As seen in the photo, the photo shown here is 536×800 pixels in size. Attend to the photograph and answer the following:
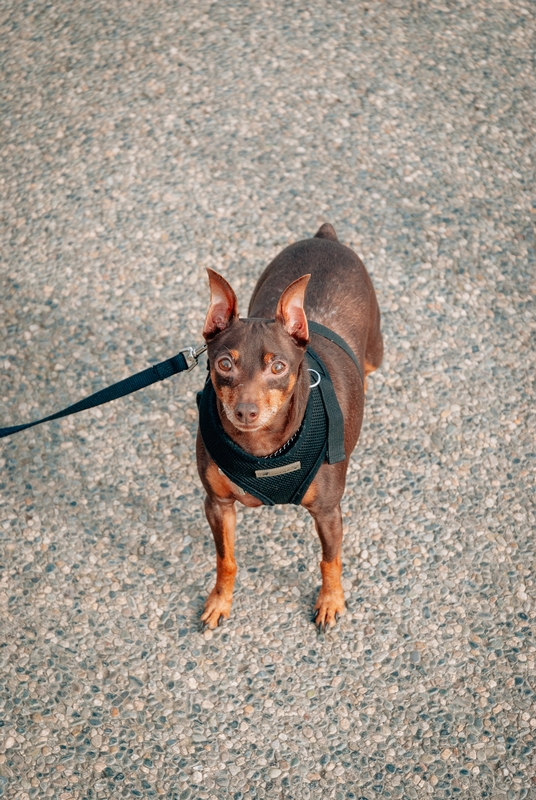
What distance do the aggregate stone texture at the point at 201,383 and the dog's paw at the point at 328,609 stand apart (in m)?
0.08

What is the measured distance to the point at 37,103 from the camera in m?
6.89

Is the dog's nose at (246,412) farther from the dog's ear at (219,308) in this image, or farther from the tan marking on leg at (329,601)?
the tan marking on leg at (329,601)

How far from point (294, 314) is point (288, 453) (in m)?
0.65

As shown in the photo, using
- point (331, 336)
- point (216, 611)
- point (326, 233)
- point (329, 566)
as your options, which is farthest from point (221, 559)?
point (326, 233)

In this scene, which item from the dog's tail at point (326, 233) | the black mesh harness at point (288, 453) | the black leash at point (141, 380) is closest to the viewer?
the black mesh harness at point (288, 453)

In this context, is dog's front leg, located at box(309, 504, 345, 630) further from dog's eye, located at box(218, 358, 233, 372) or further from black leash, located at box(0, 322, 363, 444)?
dog's eye, located at box(218, 358, 233, 372)

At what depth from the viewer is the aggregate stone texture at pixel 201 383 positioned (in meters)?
3.98

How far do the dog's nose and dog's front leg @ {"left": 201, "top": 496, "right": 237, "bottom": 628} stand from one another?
907 mm

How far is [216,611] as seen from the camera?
→ 4.35 m

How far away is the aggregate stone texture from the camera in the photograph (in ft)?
13.1

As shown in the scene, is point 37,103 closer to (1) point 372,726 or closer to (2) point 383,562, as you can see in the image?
(2) point 383,562

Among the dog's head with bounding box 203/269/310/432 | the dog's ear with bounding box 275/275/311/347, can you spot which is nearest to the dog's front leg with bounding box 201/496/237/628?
the dog's head with bounding box 203/269/310/432

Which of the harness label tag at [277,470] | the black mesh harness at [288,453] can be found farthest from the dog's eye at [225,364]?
the harness label tag at [277,470]

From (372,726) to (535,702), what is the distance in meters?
0.86
